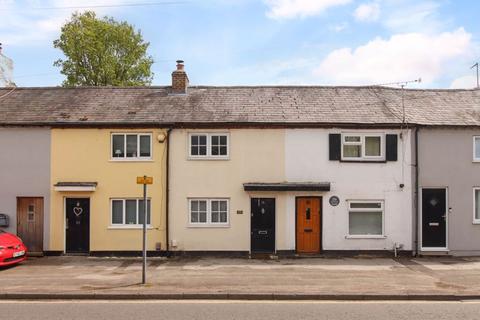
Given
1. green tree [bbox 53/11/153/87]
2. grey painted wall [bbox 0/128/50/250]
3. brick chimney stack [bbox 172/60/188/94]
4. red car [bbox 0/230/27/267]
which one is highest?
green tree [bbox 53/11/153/87]

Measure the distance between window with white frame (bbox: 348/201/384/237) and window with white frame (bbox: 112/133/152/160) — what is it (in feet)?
25.3

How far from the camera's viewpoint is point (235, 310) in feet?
34.1

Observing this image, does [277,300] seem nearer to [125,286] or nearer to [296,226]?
[125,286]

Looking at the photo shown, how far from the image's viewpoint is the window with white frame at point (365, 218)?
18.5 m

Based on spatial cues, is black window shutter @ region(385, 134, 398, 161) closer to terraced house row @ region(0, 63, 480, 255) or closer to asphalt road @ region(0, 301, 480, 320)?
terraced house row @ region(0, 63, 480, 255)

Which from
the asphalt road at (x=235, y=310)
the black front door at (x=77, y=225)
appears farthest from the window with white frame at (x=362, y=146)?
the black front door at (x=77, y=225)

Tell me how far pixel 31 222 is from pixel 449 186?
15.3 metres

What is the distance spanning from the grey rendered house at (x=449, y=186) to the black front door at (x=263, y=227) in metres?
5.30

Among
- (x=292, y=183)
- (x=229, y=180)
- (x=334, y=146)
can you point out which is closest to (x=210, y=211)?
(x=229, y=180)

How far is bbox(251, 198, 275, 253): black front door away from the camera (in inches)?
722

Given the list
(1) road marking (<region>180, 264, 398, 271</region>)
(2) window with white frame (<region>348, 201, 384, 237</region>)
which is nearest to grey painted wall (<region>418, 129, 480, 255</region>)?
(2) window with white frame (<region>348, 201, 384, 237</region>)

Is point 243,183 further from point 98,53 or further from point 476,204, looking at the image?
point 98,53

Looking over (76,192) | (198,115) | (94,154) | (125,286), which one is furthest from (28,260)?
(198,115)

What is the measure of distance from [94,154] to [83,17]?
28.3 metres
